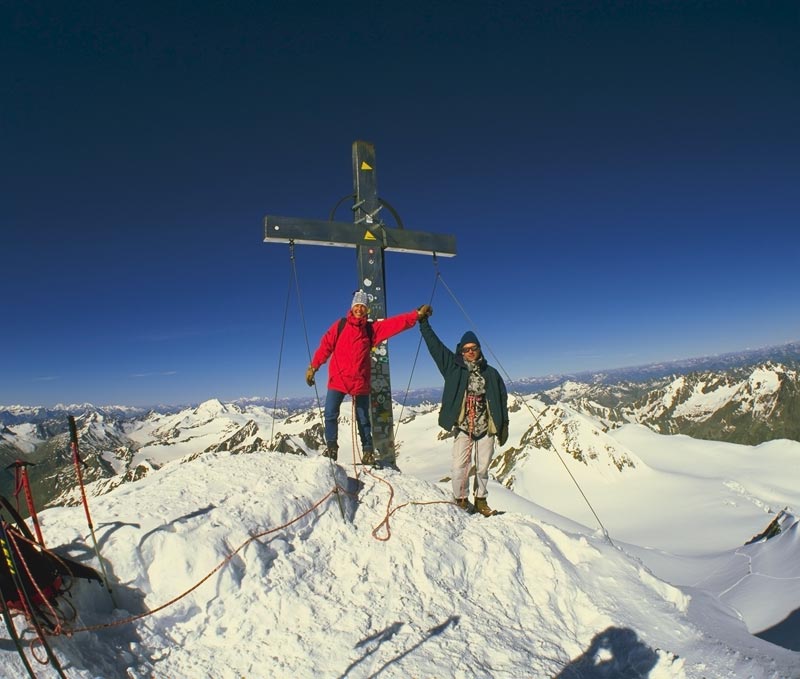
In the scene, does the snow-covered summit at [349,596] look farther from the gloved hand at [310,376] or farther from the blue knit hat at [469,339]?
the blue knit hat at [469,339]

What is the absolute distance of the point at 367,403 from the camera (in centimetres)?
787

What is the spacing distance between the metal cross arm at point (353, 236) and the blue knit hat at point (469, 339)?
2.43 meters

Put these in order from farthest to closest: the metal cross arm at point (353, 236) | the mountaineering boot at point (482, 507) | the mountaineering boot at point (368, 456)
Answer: the mountaineering boot at point (368, 456) < the metal cross arm at point (353, 236) < the mountaineering boot at point (482, 507)

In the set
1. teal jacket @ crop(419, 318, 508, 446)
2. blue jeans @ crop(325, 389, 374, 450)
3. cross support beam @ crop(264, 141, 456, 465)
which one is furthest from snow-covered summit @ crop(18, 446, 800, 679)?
cross support beam @ crop(264, 141, 456, 465)

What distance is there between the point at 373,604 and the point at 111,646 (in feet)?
7.93

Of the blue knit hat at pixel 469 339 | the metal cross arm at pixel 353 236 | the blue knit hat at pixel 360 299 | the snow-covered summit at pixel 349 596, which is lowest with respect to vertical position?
the snow-covered summit at pixel 349 596

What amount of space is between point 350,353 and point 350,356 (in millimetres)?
53

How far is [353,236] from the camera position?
27.6ft

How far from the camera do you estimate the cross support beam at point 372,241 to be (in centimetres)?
789

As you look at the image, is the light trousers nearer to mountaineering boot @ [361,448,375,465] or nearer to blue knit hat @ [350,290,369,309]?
mountaineering boot @ [361,448,375,465]

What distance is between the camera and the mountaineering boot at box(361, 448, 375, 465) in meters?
7.77

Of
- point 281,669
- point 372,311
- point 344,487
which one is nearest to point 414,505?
point 344,487

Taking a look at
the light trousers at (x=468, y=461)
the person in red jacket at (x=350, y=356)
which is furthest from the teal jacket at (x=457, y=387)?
the person in red jacket at (x=350, y=356)

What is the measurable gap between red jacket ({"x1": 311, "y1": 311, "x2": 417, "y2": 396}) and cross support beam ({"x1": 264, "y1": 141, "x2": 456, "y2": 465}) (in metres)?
0.58
